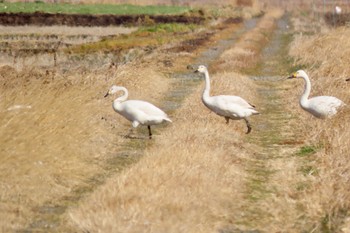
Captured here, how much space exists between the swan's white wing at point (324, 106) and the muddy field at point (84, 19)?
45.9m

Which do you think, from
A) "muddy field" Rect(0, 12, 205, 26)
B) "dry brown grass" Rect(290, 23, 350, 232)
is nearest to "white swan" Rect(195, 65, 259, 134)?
"dry brown grass" Rect(290, 23, 350, 232)

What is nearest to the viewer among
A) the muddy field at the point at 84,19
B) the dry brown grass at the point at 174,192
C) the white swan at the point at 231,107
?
the dry brown grass at the point at 174,192

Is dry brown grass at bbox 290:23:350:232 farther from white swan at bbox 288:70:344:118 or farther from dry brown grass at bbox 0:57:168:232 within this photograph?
dry brown grass at bbox 0:57:168:232

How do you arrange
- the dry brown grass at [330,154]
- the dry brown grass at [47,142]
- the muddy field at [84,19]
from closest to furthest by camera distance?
the dry brown grass at [330,154] < the dry brown grass at [47,142] < the muddy field at [84,19]

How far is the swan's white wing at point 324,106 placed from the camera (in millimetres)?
12781

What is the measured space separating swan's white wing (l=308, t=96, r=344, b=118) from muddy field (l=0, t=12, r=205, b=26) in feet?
151

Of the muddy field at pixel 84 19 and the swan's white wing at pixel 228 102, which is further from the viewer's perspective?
the muddy field at pixel 84 19

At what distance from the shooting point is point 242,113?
1319cm

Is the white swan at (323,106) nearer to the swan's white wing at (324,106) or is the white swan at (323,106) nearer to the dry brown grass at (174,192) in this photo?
the swan's white wing at (324,106)

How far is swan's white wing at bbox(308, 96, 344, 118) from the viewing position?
12.8 m

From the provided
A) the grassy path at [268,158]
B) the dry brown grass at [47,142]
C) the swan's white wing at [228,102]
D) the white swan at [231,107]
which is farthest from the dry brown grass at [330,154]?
the dry brown grass at [47,142]

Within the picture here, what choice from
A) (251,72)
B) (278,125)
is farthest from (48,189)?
(251,72)

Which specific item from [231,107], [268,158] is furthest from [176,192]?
[231,107]

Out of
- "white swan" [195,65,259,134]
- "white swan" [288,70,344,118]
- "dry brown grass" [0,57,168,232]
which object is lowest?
"dry brown grass" [0,57,168,232]
